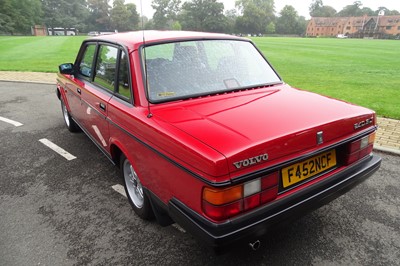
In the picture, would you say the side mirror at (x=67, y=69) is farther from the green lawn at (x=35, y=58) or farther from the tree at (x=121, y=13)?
the green lawn at (x=35, y=58)

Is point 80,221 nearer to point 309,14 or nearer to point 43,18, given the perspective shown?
point 43,18

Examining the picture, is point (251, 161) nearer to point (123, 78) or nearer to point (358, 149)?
point (358, 149)

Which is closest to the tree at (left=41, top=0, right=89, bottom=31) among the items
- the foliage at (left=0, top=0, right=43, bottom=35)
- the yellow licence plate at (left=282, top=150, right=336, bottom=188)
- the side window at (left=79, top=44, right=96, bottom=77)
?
the foliage at (left=0, top=0, right=43, bottom=35)

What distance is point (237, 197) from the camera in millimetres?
1812

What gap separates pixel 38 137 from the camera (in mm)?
5293

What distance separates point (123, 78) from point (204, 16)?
8287cm

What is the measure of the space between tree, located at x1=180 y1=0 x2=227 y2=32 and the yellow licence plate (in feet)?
255

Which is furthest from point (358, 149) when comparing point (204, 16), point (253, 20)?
point (253, 20)

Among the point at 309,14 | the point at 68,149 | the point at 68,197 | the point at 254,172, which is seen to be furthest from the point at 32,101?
the point at 309,14

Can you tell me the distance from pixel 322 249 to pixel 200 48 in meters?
2.16

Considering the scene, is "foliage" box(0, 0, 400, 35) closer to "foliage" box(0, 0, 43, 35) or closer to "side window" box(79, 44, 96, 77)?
"foliage" box(0, 0, 43, 35)

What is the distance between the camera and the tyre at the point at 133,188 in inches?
115

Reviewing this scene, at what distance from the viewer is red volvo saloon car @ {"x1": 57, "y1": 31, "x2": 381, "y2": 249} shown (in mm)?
1812

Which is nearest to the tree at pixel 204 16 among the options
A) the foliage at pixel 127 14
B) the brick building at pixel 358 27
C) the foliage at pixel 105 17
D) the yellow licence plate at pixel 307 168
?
the foliage at pixel 105 17
